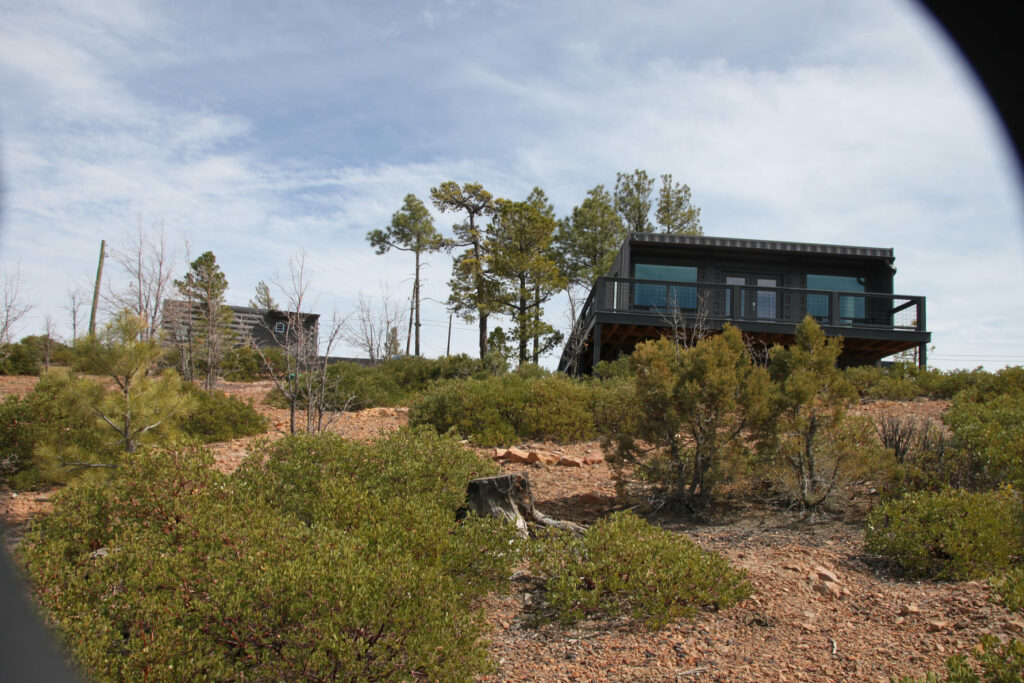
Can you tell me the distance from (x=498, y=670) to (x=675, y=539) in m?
1.72

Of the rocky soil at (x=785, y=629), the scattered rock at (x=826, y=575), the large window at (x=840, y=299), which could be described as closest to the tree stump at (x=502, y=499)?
the rocky soil at (x=785, y=629)

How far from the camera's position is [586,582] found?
4691 mm

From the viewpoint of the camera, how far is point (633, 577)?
4367 mm

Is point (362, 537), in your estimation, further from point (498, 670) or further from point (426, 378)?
point (426, 378)

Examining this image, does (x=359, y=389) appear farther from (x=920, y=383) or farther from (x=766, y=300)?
(x=920, y=383)

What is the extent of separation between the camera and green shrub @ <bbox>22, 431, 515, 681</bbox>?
300cm

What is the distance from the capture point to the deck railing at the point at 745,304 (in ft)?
54.3

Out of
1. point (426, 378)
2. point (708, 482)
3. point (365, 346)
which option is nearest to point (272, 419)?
point (426, 378)

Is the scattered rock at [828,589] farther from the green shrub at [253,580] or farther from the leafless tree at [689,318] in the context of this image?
the leafless tree at [689,318]

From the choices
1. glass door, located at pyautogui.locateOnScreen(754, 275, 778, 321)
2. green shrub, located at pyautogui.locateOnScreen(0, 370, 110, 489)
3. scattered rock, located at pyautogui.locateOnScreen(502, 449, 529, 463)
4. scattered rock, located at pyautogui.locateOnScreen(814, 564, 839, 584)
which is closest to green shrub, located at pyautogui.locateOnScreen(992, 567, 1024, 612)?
scattered rock, located at pyautogui.locateOnScreen(814, 564, 839, 584)

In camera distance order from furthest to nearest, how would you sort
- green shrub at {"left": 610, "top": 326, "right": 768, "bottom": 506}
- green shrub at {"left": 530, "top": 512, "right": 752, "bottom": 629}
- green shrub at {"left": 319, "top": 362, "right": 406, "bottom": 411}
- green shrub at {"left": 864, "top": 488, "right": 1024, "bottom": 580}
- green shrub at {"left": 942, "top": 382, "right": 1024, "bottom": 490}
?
green shrub at {"left": 319, "top": 362, "right": 406, "bottom": 411}, green shrub at {"left": 610, "top": 326, "right": 768, "bottom": 506}, green shrub at {"left": 942, "top": 382, "right": 1024, "bottom": 490}, green shrub at {"left": 864, "top": 488, "right": 1024, "bottom": 580}, green shrub at {"left": 530, "top": 512, "right": 752, "bottom": 629}

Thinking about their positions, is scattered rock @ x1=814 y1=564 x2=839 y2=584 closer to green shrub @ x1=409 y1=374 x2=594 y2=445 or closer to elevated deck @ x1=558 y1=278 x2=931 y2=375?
green shrub @ x1=409 y1=374 x2=594 y2=445

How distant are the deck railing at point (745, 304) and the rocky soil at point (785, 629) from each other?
10.5 meters

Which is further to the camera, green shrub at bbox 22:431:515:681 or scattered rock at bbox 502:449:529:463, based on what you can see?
scattered rock at bbox 502:449:529:463
